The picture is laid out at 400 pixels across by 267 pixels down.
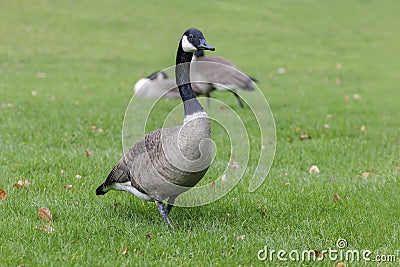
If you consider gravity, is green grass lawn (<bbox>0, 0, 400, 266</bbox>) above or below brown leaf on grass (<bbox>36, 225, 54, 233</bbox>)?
below

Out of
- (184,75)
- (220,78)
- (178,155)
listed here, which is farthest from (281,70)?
(178,155)

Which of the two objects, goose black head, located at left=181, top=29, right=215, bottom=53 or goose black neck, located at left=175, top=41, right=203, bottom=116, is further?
goose black neck, located at left=175, top=41, right=203, bottom=116

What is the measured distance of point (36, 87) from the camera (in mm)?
12125

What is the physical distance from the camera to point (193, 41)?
4.36 metres

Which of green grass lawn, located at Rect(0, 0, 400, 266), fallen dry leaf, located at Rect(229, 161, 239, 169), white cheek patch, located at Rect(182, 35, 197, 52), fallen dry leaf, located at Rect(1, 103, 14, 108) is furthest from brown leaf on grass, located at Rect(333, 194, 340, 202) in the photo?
fallen dry leaf, located at Rect(1, 103, 14, 108)

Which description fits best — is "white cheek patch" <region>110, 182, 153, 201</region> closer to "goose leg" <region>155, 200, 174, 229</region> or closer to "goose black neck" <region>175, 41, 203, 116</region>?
"goose leg" <region>155, 200, 174, 229</region>

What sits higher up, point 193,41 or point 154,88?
point 193,41

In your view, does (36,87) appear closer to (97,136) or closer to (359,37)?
(97,136)

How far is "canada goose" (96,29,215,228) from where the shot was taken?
4215mm

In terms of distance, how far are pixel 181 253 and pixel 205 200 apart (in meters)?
1.42

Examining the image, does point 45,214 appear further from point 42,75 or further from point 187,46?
point 42,75

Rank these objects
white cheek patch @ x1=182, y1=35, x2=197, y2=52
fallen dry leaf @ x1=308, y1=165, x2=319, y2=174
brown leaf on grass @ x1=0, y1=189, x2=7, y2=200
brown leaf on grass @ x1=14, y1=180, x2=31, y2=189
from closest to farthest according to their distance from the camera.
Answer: white cheek patch @ x1=182, y1=35, x2=197, y2=52, brown leaf on grass @ x1=0, y1=189, x2=7, y2=200, brown leaf on grass @ x1=14, y1=180, x2=31, y2=189, fallen dry leaf @ x1=308, y1=165, x2=319, y2=174

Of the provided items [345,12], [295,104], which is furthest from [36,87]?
[345,12]

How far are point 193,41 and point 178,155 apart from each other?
3.15 feet
